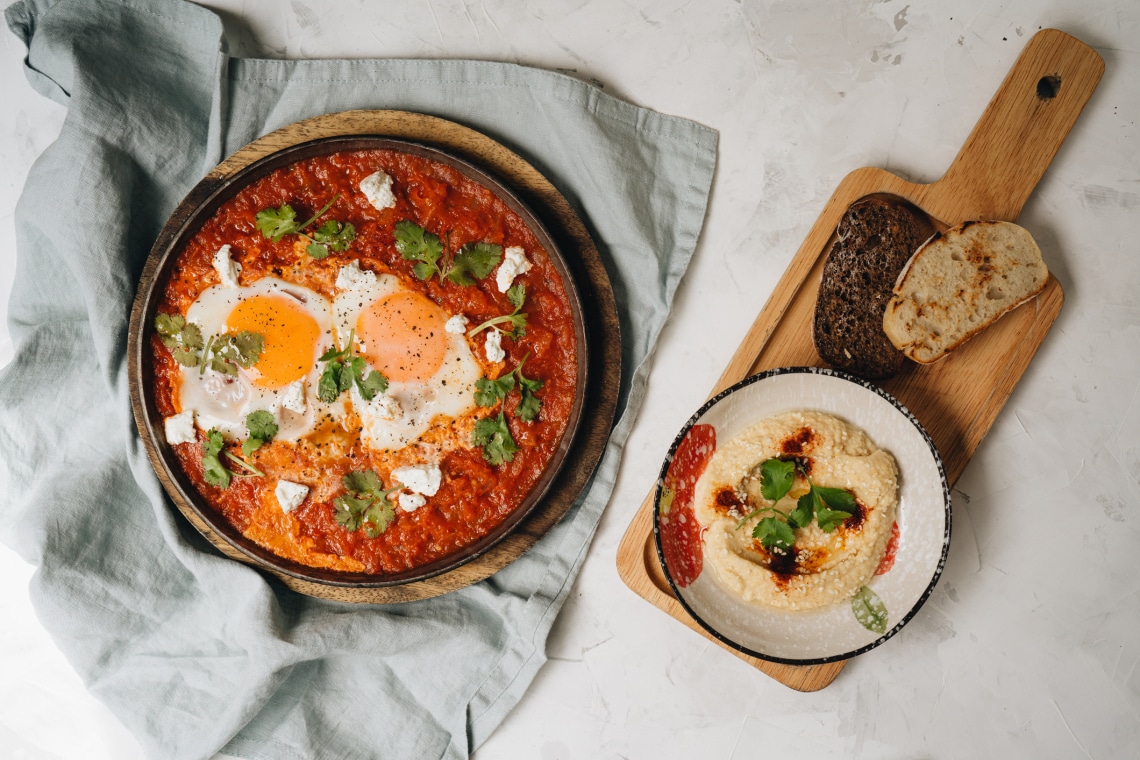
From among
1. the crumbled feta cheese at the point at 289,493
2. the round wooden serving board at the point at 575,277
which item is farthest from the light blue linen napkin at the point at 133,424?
the crumbled feta cheese at the point at 289,493

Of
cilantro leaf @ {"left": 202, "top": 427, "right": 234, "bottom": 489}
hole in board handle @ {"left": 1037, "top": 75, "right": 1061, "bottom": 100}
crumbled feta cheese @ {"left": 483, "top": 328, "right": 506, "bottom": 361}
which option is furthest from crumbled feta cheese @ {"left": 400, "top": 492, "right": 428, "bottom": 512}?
hole in board handle @ {"left": 1037, "top": 75, "right": 1061, "bottom": 100}

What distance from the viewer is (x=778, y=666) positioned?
3326 millimetres

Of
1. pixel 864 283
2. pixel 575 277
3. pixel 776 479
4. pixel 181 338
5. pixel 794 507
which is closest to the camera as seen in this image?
pixel 776 479

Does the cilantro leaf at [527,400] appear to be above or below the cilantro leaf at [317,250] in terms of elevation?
below

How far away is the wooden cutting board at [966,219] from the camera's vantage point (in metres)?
3.09

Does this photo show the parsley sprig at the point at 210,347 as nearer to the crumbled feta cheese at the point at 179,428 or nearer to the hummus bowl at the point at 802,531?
the crumbled feta cheese at the point at 179,428

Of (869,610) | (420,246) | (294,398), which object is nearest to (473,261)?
(420,246)

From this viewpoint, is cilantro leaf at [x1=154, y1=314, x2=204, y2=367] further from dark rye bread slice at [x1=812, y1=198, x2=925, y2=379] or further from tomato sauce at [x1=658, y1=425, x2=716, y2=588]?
dark rye bread slice at [x1=812, y1=198, x2=925, y2=379]

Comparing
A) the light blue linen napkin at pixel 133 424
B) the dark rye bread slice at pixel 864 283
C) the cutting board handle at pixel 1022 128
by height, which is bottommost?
the light blue linen napkin at pixel 133 424

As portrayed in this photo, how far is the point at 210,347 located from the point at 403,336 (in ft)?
2.87

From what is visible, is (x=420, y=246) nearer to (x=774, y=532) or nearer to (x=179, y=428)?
(x=179, y=428)

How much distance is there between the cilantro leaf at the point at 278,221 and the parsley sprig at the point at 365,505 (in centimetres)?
112

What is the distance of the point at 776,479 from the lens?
2.91 m

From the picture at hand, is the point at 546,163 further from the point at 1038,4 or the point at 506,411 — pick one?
the point at 1038,4
